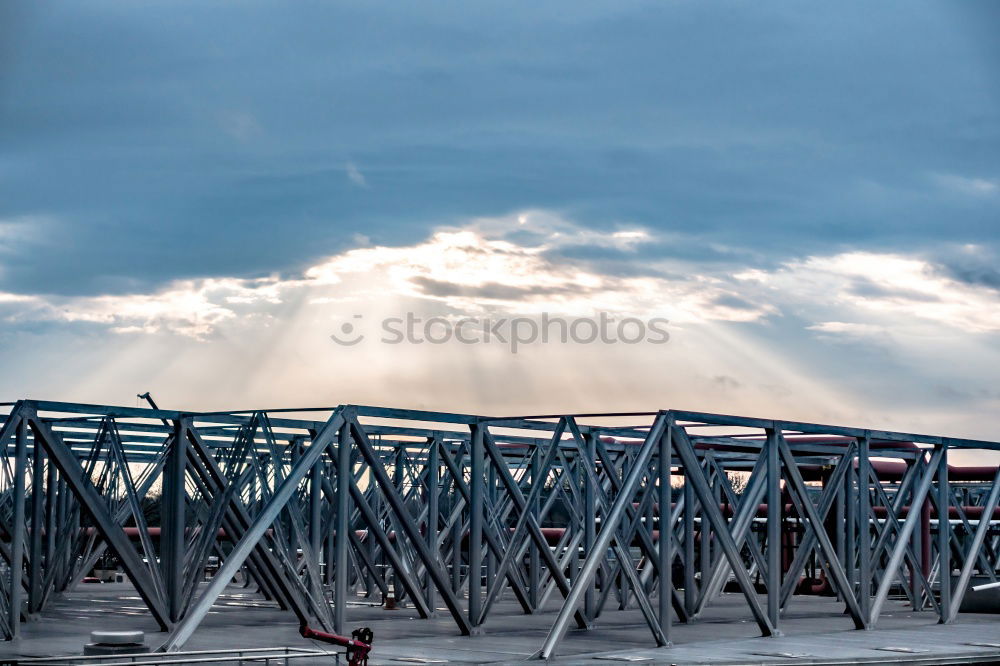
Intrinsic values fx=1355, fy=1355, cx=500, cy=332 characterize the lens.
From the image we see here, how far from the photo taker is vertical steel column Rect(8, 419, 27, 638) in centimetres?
3100

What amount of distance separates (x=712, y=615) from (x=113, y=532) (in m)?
20.6

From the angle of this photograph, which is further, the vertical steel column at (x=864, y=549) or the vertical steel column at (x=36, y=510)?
the vertical steel column at (x=864, y=549)

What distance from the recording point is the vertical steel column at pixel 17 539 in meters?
31.0

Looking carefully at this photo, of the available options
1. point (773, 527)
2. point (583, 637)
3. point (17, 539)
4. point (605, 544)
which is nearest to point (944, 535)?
point (773, 527)

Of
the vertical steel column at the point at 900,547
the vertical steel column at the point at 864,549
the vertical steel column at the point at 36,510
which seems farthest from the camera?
the vertical steel column at the point at 864,549

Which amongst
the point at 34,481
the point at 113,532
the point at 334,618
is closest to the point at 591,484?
the point at 334,618

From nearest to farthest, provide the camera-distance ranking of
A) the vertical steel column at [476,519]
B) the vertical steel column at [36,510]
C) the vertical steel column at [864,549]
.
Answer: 1. the vertical steel column at [476,519]
2. the vertical steel column at [36,510]
3. the vertical steel column at [864,549]

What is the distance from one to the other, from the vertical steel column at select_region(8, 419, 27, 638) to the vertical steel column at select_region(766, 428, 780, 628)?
60.1 ft

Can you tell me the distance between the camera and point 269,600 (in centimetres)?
5044

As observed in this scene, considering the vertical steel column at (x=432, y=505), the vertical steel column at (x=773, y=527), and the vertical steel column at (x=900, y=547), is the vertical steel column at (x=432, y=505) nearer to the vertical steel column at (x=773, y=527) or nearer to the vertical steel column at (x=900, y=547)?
the vertical steel column at (x=773, y=527)

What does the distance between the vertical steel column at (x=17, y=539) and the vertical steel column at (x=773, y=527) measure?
1833 cm

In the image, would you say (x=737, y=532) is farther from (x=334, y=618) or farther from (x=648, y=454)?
(x=334, y=618)

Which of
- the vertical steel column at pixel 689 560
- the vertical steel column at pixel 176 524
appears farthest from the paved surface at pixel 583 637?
the vertical steel column at pixel 176 524

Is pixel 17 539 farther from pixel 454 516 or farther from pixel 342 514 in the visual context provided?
pixel 454 516
